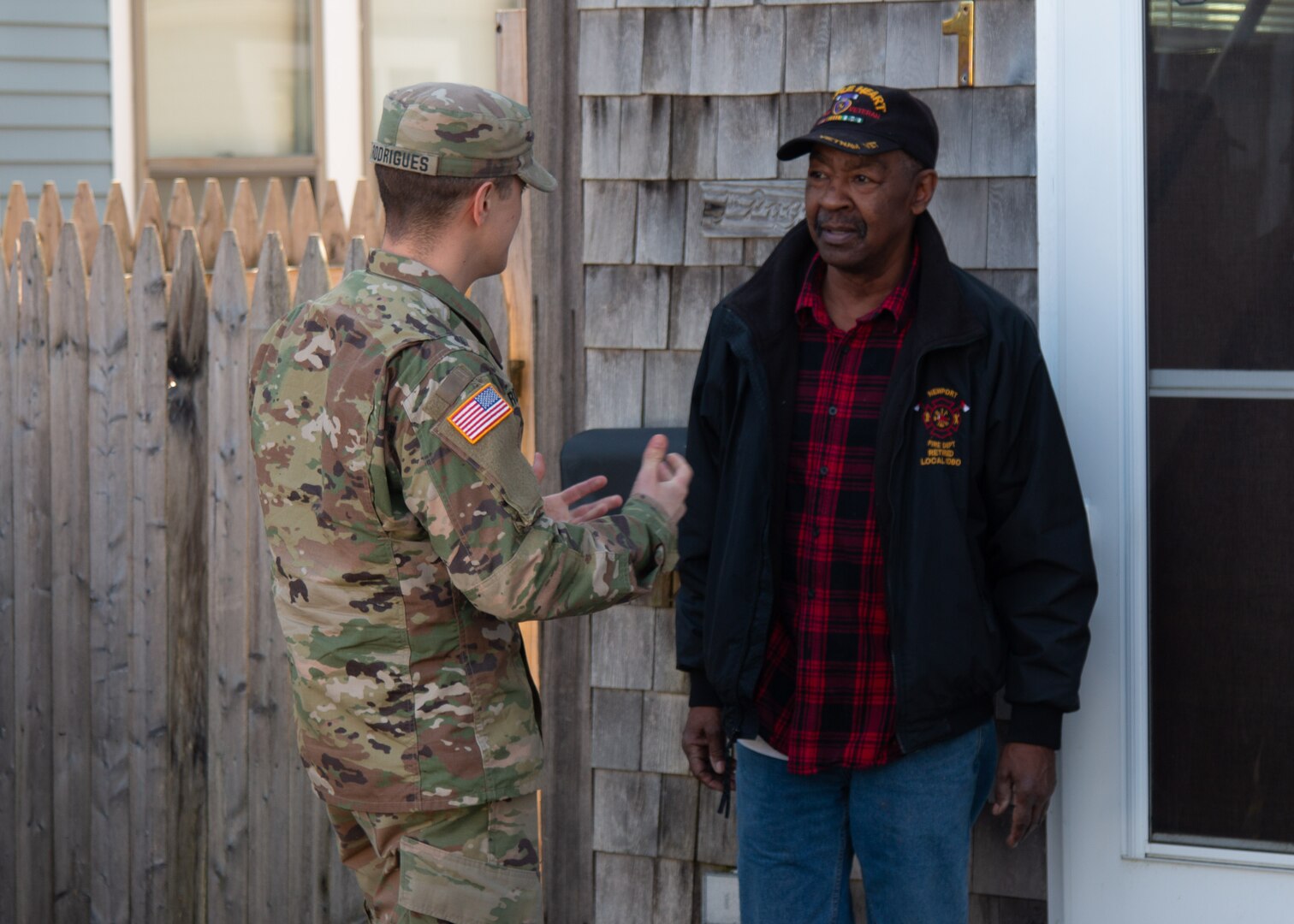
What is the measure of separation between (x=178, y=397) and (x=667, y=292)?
56.8 inches

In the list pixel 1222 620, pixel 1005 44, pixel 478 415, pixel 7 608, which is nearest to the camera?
pixel 478 415

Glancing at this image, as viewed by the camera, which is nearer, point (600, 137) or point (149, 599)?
point (600, 137)

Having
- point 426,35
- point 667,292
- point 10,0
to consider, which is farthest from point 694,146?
point 10,0

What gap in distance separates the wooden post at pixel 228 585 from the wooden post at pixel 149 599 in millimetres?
137

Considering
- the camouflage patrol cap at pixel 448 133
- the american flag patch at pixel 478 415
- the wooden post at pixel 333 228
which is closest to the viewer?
the american flag patch at pixel 478 415

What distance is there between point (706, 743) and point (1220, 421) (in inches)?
47.5

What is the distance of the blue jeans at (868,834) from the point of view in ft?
8.19

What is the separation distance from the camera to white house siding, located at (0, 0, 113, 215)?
681cm

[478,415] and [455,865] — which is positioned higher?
[478,415]

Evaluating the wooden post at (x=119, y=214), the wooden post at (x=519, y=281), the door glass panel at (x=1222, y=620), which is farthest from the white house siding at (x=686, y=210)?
the wooden post at (x=119, y=214)

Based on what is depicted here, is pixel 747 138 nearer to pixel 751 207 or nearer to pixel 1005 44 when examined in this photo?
pixel 751 207

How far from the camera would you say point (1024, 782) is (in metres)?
2.53

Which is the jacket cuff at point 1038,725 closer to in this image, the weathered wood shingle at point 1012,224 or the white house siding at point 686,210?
the white house siding at point 686,210

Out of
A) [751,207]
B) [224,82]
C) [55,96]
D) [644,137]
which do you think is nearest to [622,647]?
[751,207]
